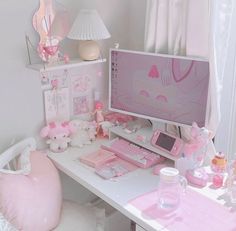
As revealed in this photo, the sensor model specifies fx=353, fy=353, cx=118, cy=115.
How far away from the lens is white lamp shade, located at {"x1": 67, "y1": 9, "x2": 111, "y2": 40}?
167 cm

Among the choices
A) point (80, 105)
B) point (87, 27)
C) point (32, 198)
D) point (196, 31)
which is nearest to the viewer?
point (32, 198)

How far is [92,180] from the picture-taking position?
5.10 feet

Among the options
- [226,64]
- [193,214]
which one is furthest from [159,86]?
[193,214]

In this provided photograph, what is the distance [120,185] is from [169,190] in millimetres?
228

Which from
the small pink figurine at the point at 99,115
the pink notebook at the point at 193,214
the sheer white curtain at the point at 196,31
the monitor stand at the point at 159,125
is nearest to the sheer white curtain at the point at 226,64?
the sheer white curtain at the point at 196,31

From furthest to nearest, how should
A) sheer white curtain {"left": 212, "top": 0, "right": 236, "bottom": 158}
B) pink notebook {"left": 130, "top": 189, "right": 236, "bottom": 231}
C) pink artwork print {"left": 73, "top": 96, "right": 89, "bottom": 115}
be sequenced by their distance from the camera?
1. pink artwork print {"left": 73, "top": 96, "right": 89, "bottom": 115}
2. sheer white curtain {"left": 212, "top": 0, "right": 236, "bottom": 158}
3. pink notebook {"left": 130, "top": 189, "right": 236, "bottom": 231}

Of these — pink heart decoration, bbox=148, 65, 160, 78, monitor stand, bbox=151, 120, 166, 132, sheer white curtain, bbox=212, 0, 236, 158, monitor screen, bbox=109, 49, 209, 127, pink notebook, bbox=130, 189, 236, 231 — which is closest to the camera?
pink notebook, bbox=130, 189, 236, 231

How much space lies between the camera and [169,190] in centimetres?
139

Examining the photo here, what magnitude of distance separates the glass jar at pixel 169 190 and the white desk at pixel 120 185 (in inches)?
3.7

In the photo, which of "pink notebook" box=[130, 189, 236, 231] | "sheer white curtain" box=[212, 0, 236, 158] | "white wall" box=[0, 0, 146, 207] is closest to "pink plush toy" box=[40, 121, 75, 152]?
"white wall" box=[0, 0, 146, 207]

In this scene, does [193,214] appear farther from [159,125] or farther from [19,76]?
[19,76]

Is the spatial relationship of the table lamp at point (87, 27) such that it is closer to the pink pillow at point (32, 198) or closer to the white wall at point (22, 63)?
the white wall at point (22, 63)

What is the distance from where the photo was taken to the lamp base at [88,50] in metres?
1.75

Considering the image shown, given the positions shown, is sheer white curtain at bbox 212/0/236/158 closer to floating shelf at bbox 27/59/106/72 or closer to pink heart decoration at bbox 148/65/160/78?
pink heart decoration at bbox 148/65/160/78
